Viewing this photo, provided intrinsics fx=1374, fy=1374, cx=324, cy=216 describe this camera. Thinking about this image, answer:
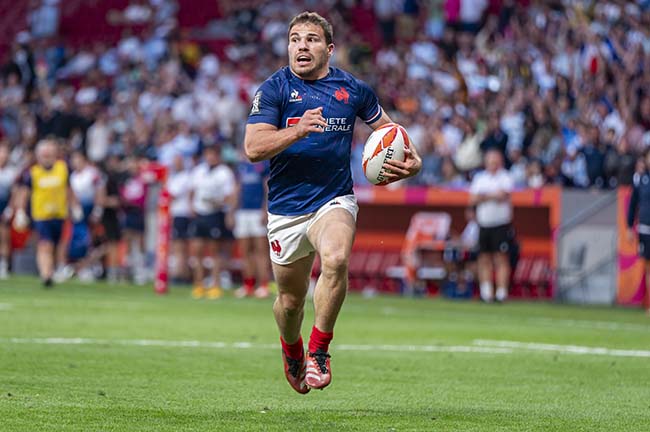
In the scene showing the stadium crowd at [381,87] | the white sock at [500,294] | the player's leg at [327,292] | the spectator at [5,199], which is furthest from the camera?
the spectator at [5,199]

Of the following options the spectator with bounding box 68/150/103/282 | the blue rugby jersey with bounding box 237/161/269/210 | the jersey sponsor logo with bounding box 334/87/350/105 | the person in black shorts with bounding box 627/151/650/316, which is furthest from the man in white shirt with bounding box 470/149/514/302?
the jersey sponsor logo with bounding box 334/87/350/105

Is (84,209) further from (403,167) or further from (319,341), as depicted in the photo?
(319,341)

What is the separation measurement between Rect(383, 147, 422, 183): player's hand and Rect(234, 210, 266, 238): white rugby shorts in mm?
14662

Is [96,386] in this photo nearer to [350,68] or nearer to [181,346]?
[181,346]

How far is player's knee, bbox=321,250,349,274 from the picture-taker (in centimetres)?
839

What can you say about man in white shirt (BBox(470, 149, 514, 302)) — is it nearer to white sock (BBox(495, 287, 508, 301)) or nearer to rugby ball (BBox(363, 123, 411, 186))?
white sock (BBox(495, 287, 508, 301))

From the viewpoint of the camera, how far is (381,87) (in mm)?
29891

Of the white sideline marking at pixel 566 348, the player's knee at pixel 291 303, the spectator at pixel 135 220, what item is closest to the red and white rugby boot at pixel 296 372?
the player's knee at pixel 291 303

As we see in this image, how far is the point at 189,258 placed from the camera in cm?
2820

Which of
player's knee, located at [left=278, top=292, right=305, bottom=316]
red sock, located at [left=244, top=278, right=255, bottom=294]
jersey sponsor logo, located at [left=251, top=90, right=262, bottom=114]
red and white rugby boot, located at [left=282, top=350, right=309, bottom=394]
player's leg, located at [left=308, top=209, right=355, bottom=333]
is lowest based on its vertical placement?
red sock, located at [left=244, top=278, right=255, bottom=294]

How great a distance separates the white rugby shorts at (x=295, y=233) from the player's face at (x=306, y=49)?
87 centimetres

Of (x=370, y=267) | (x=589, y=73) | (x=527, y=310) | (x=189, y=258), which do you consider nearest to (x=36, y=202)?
(x=189, y=258)

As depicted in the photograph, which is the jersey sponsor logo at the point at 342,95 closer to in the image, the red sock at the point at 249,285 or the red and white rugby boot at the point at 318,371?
the red and white rugby boot at the point at 318,371

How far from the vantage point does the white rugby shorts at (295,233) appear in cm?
884
